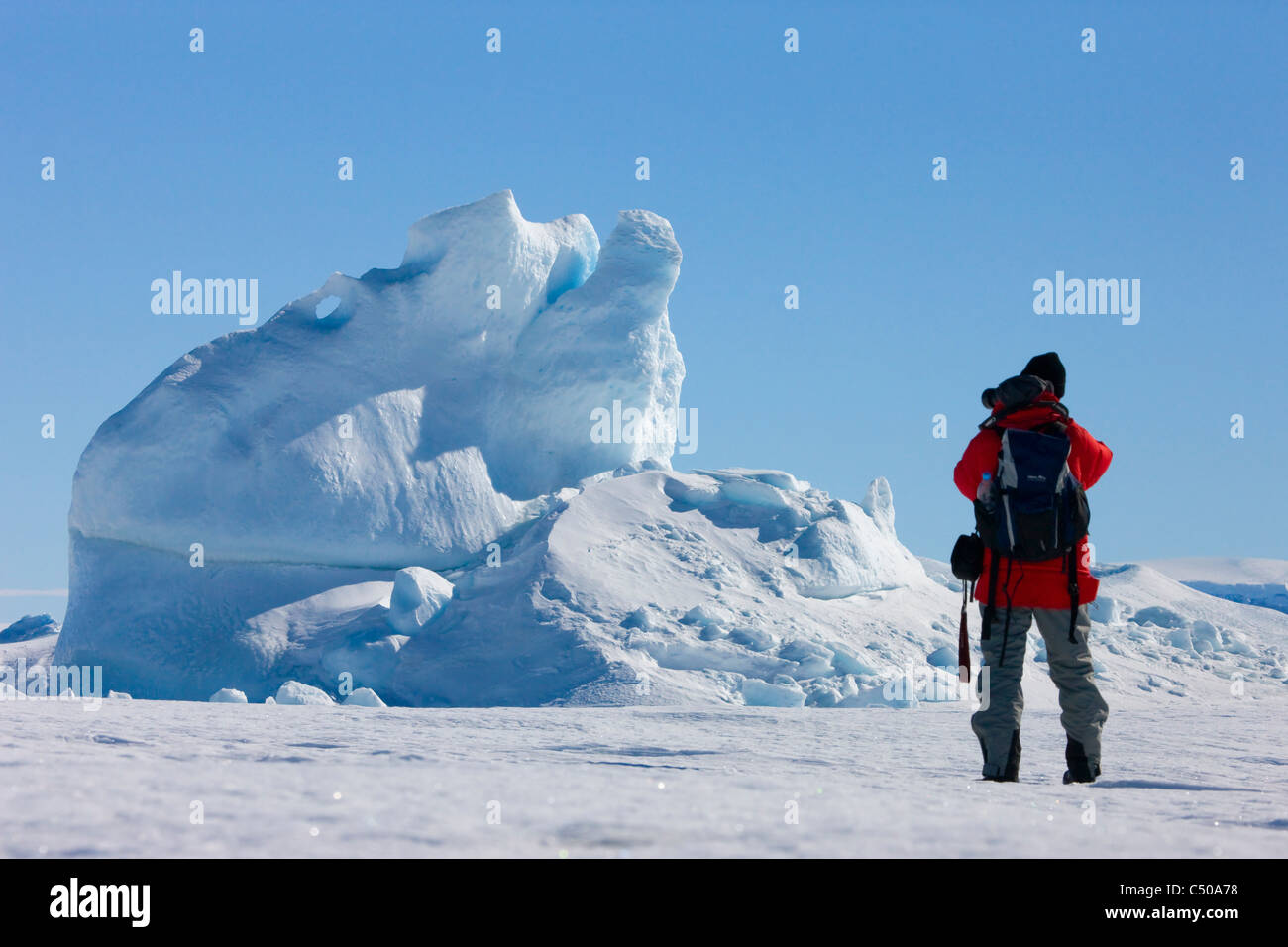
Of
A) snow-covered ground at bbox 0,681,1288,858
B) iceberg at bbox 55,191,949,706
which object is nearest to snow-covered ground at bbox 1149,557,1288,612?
iceberg at bbox 55,191,949,706

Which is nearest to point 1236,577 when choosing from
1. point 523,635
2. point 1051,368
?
point 523,635

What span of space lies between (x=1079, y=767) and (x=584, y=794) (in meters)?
1.80

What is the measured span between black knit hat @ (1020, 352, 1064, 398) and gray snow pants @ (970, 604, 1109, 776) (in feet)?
2.58

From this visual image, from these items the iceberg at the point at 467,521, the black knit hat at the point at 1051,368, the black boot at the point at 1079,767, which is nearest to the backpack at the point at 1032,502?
the black knit hat at the point at 1051,368

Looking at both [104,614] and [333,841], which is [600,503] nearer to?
[104,614]

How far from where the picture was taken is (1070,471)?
3.71 m

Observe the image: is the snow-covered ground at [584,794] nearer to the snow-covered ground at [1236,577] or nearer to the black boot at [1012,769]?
the black boot at [1012,769]

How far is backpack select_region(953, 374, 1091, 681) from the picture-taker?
3666 mm

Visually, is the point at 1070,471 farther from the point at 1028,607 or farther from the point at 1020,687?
the point at 1020,687

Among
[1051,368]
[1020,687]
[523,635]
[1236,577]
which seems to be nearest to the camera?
[1020,687]

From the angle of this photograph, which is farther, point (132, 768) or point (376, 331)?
point (376, 331)

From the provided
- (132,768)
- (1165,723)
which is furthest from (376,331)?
(132,768)

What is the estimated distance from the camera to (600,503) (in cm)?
1545
